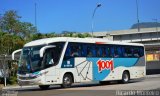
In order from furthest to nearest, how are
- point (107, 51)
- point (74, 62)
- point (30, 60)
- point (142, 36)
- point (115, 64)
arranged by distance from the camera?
point (142, 36) → point (115, 64) → point (107, 51) → point (74, 62) → point (30, 60)

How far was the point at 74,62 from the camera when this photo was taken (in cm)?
2672

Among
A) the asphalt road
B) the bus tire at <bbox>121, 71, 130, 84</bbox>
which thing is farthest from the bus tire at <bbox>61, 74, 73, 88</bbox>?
the bus tire at <bbox>121, 71, 130, 84</bbox>

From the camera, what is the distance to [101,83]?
3117 cm

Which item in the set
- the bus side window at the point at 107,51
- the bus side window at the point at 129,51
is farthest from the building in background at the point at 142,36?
the bus side window at the point at 107,51

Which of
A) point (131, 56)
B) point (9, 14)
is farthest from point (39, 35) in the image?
point (131, 56)

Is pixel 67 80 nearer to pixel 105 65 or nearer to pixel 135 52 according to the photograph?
pixel 105 65

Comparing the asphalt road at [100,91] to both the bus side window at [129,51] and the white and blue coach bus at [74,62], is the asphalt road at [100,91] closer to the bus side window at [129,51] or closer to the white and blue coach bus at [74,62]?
the white and blue coach bus at [74,62]

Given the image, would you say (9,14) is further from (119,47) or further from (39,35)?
(119,47)

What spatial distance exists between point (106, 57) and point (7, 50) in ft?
87.7

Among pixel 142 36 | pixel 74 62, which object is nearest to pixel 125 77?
pixel 74 62

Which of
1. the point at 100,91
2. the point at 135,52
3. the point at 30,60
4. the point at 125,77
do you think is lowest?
the point at 100,91

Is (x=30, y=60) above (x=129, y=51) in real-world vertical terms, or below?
below

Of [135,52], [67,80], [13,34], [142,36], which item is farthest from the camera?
[142,36]

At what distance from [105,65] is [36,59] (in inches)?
248
